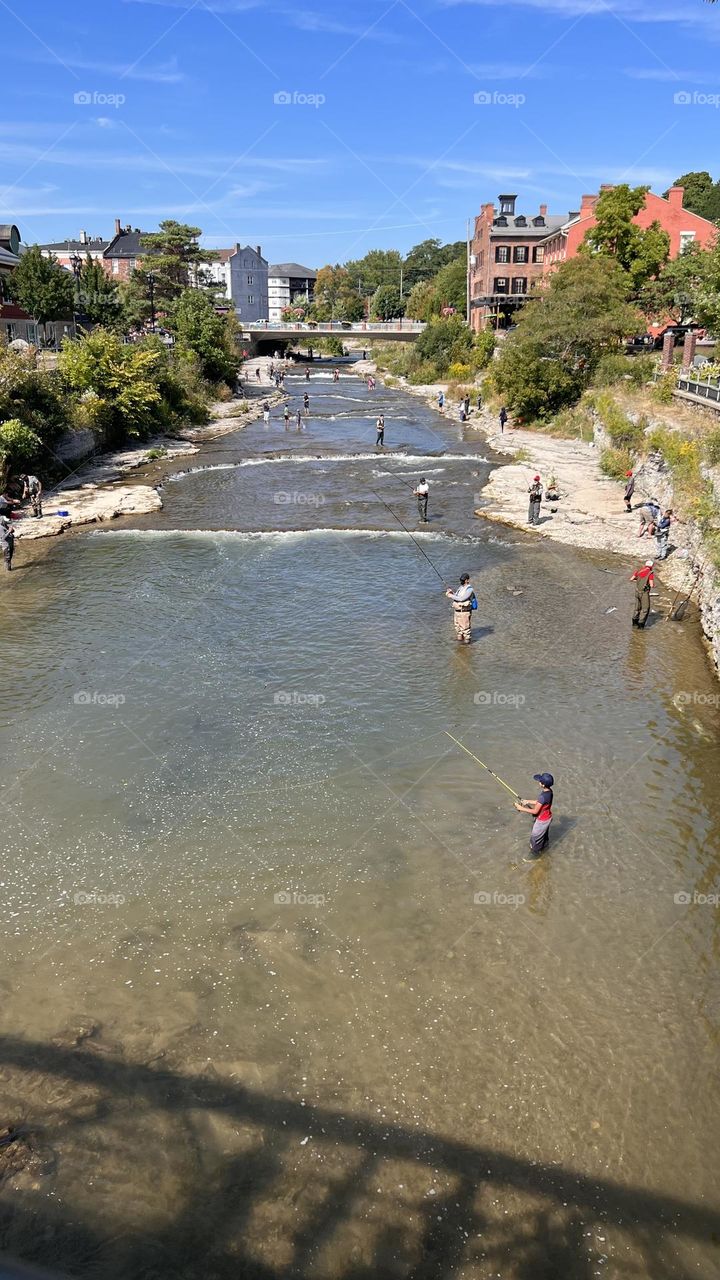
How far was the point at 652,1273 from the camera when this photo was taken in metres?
7.48

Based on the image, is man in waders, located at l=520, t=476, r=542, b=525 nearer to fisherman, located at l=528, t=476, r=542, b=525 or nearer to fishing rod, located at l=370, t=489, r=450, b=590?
fisherman, located at l=528, t=476, r=542, b=525

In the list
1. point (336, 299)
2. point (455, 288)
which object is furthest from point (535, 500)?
point (336, 299)

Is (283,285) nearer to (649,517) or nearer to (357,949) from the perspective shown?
(649,517)

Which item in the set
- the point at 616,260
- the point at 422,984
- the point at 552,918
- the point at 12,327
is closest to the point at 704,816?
the point at 552,918

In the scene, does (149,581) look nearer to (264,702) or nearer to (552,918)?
(264,702)

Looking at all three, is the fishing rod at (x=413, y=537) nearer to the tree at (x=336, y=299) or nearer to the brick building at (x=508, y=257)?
the brick building at (x=508, y=257)

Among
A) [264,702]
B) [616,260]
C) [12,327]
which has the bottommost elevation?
[264,702]

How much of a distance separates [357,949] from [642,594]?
14.6 metres

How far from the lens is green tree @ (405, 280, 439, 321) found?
116 metres

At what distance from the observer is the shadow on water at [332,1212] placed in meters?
7.54

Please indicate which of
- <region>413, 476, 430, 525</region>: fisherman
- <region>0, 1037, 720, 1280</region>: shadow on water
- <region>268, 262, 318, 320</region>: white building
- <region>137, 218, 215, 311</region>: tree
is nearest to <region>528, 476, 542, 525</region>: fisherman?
<region>413, 476, 430, 525</region>: fisherman

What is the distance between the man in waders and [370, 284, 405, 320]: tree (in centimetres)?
13332

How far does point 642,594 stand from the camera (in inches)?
868

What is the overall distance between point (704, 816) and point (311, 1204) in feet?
31.5
